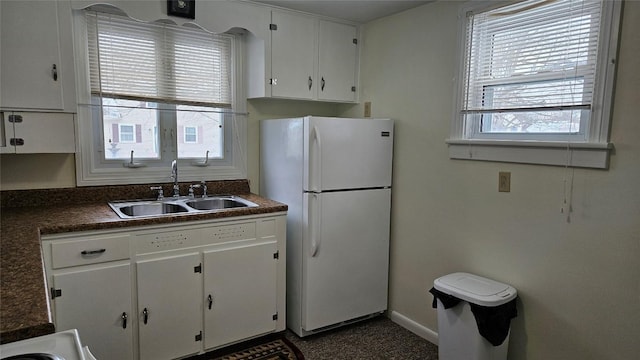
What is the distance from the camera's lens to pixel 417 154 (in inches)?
111

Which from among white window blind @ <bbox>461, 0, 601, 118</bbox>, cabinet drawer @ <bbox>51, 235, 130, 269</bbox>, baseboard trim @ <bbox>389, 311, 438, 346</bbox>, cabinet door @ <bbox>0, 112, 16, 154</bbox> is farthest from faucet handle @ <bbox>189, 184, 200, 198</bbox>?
white window blind @ <bbox>461, 0, 601, 118</bbox>

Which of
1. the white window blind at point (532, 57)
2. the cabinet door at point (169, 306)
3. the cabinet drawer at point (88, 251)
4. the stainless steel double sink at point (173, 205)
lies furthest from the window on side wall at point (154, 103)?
the white window blind at point (532, 57)

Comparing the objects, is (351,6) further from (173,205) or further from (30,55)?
(30,55)

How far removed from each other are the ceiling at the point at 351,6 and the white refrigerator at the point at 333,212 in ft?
2.51

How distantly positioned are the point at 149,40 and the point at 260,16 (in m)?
0.74

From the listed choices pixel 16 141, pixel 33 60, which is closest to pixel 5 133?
pixel 16 141

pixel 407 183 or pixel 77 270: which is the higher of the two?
pixel 407 183

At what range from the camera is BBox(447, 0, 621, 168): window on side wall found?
1911mm

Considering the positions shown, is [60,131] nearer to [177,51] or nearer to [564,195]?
[177,51]

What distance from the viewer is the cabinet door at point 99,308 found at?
80.4 inches

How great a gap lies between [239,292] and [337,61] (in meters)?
1.80

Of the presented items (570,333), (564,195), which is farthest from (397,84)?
(570,333)

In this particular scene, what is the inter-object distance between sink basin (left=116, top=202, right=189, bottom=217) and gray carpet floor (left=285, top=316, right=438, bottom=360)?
1143 mm

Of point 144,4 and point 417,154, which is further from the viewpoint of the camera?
point 417,154
